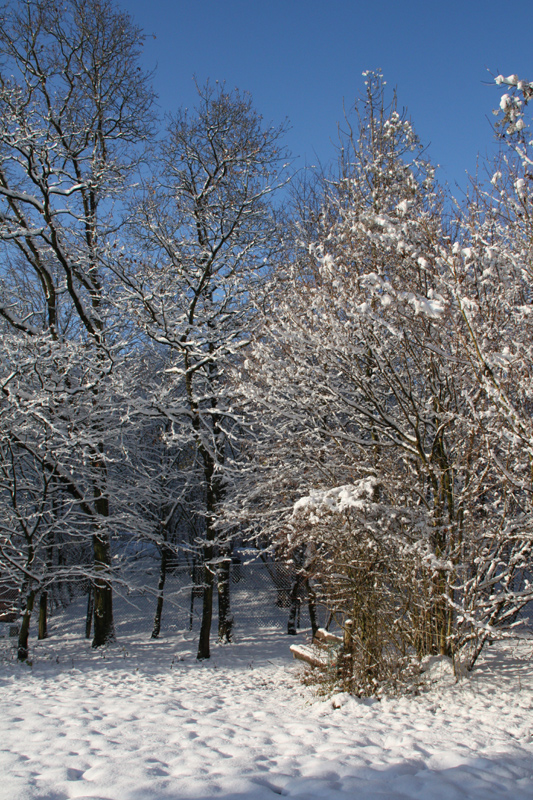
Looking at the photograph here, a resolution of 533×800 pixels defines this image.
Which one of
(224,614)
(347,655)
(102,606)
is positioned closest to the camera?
(347,655)

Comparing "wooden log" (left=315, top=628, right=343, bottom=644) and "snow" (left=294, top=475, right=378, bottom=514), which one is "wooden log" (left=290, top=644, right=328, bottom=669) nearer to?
"wooden log" (left=315, top=628, right=343, bottom=644)

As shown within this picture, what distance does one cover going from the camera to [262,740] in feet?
12.5

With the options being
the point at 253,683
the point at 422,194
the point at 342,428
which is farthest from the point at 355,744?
the point at 422,194

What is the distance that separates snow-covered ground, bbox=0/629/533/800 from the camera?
111 inches

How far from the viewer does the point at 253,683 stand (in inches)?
289

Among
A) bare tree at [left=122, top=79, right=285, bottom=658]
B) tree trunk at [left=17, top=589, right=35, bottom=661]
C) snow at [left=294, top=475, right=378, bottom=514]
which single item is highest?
bare tree at [left=122, top=79, right=285, bottom=658]

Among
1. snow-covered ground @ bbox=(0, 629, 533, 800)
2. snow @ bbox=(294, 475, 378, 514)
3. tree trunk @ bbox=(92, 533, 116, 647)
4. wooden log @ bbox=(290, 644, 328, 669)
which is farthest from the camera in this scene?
tree trunk @ bbox=(92, 533, 116, 647)

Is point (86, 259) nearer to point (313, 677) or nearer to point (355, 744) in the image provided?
point (313, 677)

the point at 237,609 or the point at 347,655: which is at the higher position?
the point at 347,655

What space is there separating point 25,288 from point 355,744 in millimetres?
12900

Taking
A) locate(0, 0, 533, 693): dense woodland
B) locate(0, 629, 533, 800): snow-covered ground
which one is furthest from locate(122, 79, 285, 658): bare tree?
locate(0, 629, 533, 800): snow-covered ground

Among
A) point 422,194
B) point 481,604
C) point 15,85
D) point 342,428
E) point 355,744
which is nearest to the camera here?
point 355,744

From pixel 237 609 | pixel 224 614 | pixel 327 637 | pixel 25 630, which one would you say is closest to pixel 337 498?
pixel 327 637

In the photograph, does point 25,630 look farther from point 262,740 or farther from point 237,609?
point 237,609
